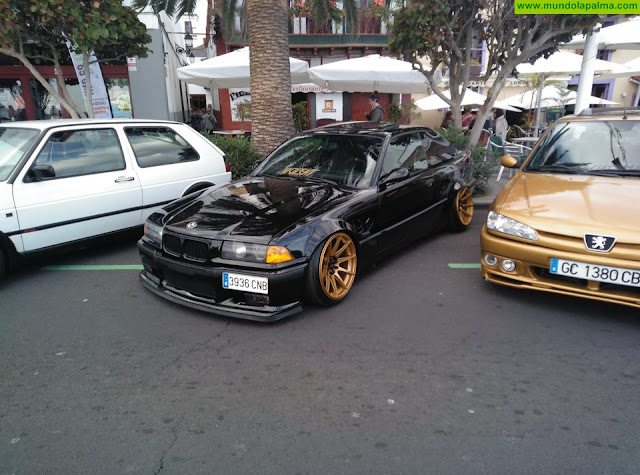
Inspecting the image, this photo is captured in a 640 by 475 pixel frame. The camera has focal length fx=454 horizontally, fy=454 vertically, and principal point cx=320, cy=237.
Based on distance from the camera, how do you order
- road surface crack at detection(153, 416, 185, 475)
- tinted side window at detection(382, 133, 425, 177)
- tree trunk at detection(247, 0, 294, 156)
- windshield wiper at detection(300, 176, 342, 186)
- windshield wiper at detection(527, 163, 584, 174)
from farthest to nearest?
tree trunk at detection(247, 0, 294, 156)
tinted side window at detection(382, 133, 425, 177)
windshield wiper at detection(300, 176, 342, 186)
windshield wiper at detection(527, 163, 584, 174)
road surface crack at detection(153, 416, 185, 475)

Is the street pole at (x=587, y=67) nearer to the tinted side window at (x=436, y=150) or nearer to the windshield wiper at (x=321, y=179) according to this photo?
the tinted side window at (x=436, y=150)

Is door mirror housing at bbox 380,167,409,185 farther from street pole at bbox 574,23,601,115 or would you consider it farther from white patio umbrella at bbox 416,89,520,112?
white patio umbrella at bbox 416,89,520,112

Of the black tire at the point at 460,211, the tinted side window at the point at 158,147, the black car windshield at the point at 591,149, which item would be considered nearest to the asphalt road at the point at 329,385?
the black car windshield at the point at 591,149

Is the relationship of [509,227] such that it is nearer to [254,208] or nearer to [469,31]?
A: [254,208]

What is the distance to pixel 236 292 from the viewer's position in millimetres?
3557

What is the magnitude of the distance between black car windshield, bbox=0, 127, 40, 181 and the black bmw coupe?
166 cm

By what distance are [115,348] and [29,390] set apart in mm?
600

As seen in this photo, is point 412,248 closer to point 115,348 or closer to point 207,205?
point 207,205

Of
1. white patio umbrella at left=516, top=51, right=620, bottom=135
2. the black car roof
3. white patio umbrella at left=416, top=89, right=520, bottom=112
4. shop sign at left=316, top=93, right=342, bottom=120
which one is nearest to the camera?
the black car roof

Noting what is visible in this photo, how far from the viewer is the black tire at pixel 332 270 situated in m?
3.68

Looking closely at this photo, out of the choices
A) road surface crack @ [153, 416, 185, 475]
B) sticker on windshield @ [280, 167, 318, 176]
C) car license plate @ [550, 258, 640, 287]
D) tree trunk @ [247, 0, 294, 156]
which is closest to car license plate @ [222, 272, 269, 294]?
road surface crack @ [153, 416, 185, 475]

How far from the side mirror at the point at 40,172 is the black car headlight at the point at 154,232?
1.25 metres

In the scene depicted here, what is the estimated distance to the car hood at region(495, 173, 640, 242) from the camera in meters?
3.42

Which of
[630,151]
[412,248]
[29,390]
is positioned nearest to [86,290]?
[29,390]
